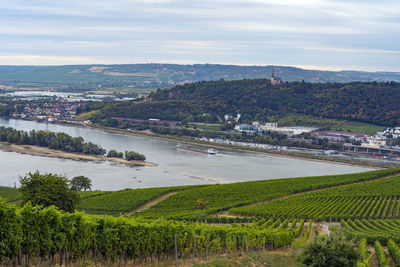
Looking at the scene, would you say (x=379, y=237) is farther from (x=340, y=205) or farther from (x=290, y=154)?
(x=290, y=154)

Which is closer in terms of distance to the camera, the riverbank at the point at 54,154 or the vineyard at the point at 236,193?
the vineyard at the point at 236,193

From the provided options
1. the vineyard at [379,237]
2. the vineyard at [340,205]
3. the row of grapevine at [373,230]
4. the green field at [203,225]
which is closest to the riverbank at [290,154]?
the green field at [203,225]

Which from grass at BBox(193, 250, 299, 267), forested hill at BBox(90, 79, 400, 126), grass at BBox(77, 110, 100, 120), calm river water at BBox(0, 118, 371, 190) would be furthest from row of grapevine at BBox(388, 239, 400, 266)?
grass at BBox(77, 110, 100, 120)

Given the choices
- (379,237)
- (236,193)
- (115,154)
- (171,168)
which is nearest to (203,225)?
(379,237)

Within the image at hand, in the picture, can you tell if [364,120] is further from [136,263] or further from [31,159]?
[136,263]

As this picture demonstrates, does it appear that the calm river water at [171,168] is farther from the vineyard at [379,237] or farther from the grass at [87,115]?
the grass at [87,115]

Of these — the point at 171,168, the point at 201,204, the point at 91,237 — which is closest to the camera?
the point at 91,237
